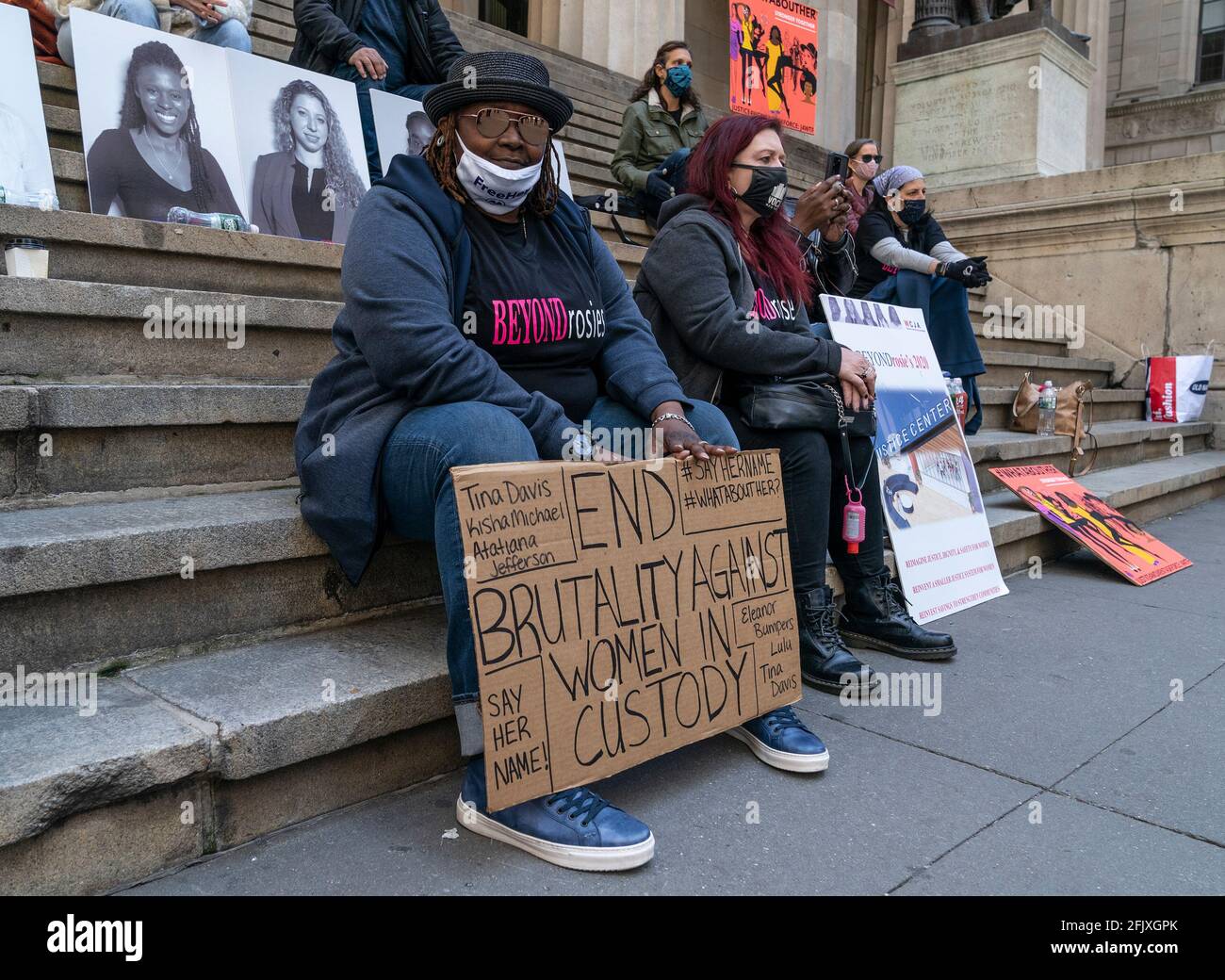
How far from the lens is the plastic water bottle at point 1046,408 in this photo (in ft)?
18.8

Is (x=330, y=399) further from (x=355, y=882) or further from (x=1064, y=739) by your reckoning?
(x=1064, y=739)

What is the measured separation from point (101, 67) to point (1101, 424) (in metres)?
6.68

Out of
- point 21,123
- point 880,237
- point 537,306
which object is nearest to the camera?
point 537,306

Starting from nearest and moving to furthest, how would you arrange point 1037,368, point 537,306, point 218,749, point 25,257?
point 218,749, point 537,306, point 25,257, point 1037,368

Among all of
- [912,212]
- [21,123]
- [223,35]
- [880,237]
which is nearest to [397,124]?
[223,35]

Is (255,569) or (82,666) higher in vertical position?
(255,569)

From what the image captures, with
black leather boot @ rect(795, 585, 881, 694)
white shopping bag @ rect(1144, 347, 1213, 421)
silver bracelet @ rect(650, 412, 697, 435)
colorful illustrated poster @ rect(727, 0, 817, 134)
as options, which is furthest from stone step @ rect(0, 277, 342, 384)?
white shopping bag @ rect(1144, 347, 1213, 421)

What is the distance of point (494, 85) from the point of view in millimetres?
2236

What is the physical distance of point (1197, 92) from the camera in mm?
21766

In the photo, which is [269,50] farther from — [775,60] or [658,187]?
[775,60]

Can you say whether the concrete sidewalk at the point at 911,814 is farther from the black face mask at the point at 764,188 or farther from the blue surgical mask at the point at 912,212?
the blue surgical mask at the point at 912,212

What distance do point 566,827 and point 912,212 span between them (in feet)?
13.9

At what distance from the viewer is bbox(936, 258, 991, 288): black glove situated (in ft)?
15.5
